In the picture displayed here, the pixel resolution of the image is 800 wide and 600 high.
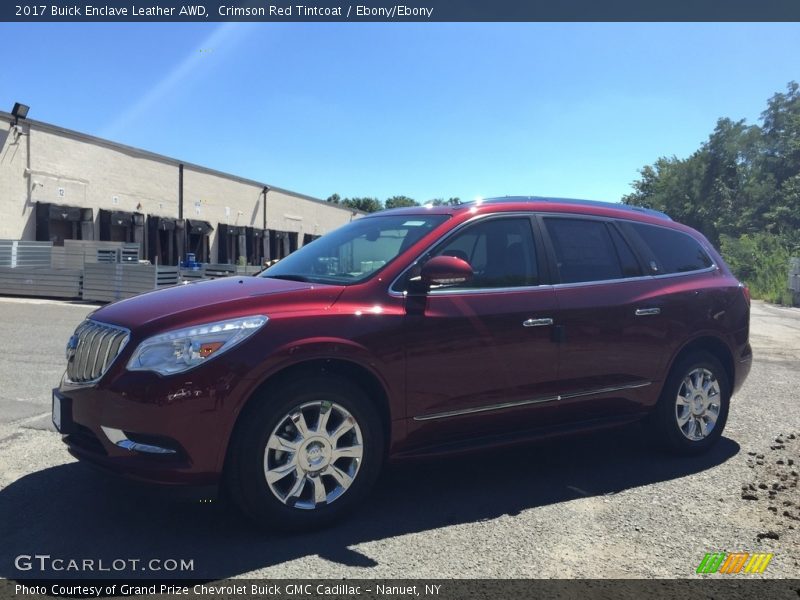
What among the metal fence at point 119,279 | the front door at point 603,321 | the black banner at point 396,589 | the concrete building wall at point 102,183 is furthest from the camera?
the concrete building wall at point 102,183

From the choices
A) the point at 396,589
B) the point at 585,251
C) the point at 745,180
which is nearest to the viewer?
the point at 396,589

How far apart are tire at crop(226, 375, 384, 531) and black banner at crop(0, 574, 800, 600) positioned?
18.9 inches

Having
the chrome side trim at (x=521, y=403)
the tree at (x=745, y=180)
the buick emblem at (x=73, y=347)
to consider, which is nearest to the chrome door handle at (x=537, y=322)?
the chrome side trim at (x=521, y=403)

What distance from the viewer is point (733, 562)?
327 centimetres

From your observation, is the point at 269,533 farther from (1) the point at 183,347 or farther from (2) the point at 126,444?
(1) the point at 183,347

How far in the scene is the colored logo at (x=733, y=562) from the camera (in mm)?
3191

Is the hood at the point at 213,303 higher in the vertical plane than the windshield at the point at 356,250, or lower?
lower

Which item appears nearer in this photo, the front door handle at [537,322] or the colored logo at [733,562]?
the colored logo at [733,562]

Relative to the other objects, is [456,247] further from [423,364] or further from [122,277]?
[122,277]

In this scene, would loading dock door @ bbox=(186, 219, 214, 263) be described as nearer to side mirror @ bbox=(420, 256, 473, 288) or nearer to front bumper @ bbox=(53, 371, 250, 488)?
side mirror @ bbox=(420, 256, 473, 288)

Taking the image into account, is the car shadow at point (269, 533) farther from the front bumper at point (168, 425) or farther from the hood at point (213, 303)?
the hood at point (213, 303)

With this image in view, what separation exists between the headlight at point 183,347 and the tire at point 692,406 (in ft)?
10.8

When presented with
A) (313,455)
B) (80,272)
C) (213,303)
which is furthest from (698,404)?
(80,272)

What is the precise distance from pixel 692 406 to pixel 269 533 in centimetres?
338
